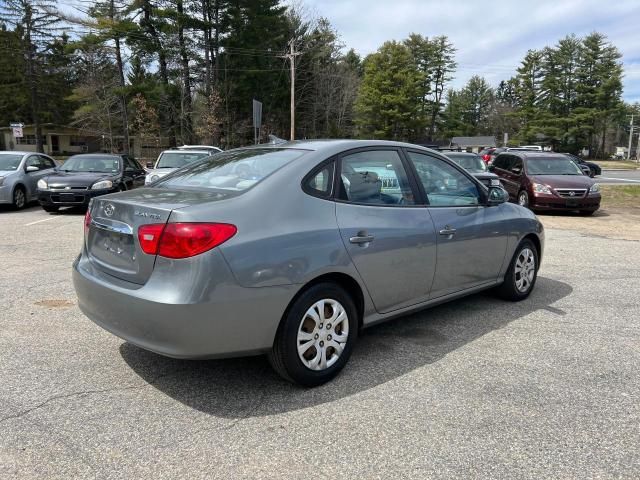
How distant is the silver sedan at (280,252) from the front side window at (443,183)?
16 mm

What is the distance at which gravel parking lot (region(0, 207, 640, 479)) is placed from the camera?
260cm

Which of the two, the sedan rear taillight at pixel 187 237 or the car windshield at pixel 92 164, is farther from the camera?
the car windshield at pixel 92 164

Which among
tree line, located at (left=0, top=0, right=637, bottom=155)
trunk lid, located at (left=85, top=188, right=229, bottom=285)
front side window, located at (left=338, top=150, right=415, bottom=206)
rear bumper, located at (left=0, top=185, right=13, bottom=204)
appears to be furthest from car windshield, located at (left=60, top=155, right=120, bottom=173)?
tree line, located at (left=0, top=0, right=637, bottom=155)

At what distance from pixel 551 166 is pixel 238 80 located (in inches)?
1362

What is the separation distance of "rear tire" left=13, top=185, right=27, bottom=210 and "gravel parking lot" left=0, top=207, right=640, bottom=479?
8.96 m

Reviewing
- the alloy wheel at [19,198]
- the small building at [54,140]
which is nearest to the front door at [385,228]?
the alloy wheel at [19,198]

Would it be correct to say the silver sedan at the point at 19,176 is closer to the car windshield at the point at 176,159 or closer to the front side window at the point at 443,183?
the car windshield at the point at 176,159

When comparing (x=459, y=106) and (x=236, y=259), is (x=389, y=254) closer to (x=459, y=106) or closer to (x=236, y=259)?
(x=236, y=259)

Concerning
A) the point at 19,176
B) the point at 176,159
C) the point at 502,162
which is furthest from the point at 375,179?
the point at 502,162

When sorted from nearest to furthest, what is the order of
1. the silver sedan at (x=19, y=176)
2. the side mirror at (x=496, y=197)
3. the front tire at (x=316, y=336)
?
the front tire at (x=316, y=336) < the side mirror at (x=496, y=197) < the silver sedan at (x=19, y=176)

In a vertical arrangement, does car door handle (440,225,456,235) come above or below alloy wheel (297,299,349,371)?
above

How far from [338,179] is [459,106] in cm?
10504

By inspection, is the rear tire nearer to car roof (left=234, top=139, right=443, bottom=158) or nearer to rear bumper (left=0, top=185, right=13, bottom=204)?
rear bumper (left=0, top=185, right=13, bottom=204)

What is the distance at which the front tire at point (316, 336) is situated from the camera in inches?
126
